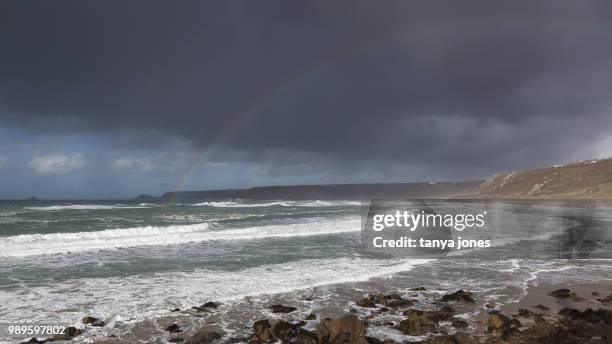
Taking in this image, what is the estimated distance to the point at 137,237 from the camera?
28.1 metres

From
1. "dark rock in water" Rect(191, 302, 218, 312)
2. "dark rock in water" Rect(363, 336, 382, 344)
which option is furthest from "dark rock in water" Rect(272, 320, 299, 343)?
"dark rock in water" Rect(191, 302, 218, 312)

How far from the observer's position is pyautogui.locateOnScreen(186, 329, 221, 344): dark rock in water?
833 cm

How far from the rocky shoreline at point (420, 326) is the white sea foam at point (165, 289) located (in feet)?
3.73

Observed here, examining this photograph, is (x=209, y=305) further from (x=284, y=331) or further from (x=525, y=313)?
(x=525, y=313)

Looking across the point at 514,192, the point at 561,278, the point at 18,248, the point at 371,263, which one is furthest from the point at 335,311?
the point at 514,192

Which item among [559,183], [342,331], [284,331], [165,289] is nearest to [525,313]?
[342,331]

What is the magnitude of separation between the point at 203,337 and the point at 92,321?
123 inches

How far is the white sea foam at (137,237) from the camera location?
22.8m

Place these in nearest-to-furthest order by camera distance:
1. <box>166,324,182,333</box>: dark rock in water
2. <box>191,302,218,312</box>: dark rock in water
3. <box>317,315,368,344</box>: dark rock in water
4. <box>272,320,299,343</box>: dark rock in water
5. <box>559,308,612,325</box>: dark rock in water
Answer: <box>317,315,368,344</box>: dark rock in water → <box>272,320,299,343</box>: dark rock in water → <box>559,308,612,325</box>: dark rock in water → <box>166,324,182,333</box>: dark rock in water → <box>191,302,218,312</box>: dark rock in water

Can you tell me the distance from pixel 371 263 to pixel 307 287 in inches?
209

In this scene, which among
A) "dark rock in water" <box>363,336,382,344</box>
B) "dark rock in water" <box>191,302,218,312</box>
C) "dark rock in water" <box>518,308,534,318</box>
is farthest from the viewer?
"dark rock in water" <box>191,302,218,312</box>

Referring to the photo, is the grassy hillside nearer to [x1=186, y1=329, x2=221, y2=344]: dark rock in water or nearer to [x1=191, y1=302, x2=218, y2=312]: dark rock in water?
[x1=191, y1=302, x2=218, y2=312]: dark rock in water

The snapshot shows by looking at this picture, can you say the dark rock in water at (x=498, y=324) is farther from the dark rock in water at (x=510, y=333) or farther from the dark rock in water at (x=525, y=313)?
the dark rock in water at (x=525, y=313)

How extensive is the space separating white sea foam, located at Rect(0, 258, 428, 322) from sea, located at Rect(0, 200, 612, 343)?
3cm
